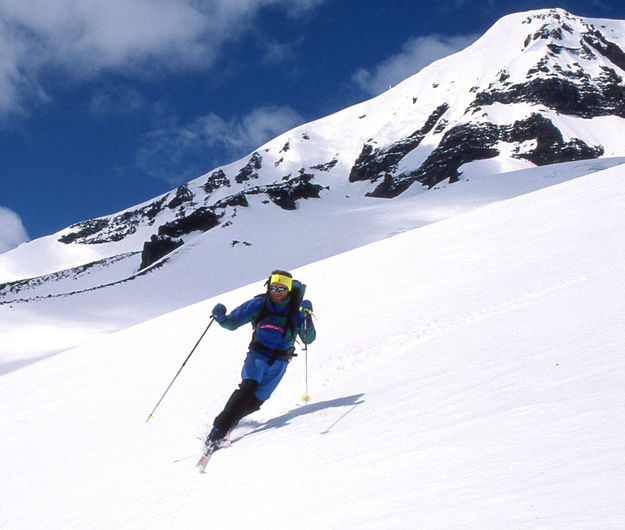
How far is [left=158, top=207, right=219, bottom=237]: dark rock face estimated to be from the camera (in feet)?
199

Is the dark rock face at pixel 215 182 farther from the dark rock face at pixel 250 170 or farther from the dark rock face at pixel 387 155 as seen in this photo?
the dark rock face at pixel 387 155

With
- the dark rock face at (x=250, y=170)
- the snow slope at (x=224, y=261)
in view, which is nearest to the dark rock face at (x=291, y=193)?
the snow slope at (x=224, y=261)

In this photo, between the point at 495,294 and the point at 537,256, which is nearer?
the point at 495,294

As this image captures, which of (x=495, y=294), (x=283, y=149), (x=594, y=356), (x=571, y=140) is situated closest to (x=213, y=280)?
(x=495, y=294)

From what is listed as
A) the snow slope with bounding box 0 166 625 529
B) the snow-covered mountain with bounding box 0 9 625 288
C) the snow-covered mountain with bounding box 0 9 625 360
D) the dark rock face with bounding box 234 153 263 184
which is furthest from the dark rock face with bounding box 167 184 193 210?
the snow slope with bounding box 0 166 625 529

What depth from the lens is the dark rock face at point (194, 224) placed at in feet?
199

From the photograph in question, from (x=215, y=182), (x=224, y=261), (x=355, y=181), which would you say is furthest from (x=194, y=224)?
(x=215, y=182)

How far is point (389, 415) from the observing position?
12.6ft

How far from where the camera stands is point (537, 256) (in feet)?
30.6

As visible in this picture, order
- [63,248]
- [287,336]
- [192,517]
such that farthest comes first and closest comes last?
[63,248]
[287,336]
[192,517]

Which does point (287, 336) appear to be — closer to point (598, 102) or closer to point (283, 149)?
point (598, 102)

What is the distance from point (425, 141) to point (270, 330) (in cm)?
12150

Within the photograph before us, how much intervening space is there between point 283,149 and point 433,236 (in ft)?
472

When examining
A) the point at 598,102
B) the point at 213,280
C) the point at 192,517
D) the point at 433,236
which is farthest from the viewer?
the point at 598,102
